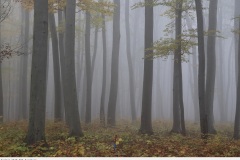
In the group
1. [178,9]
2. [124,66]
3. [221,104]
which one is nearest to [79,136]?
[178,9]

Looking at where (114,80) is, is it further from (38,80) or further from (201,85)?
(38,80)

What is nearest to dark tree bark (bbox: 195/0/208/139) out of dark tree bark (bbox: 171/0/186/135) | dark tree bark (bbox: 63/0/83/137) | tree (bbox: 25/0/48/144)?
dark tree bark (bbox: 171/0/186/135)

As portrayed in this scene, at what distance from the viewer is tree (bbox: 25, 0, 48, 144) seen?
10141 millimetres

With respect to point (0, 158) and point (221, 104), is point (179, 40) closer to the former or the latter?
point (0, 158)

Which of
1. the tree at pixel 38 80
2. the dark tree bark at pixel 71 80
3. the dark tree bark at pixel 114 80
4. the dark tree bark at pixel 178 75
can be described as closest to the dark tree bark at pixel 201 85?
the dark tree bark at pixel 178 75

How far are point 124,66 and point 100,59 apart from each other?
5.49 meters

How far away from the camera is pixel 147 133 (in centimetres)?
1486

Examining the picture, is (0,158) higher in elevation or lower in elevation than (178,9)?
lower

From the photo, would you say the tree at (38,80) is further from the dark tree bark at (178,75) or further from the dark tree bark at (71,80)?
the dark tree bark at (178,75)

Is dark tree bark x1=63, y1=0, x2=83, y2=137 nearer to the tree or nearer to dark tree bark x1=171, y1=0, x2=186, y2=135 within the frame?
the tree

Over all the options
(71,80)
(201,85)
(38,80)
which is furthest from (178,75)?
(38,80)

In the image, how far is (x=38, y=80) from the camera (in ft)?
33.4

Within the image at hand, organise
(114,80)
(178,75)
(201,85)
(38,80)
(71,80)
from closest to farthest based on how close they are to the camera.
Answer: (38,80)
(71,80)
(201,85)
(178,75)
(114,80)

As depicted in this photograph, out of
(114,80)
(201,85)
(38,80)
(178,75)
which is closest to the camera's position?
(38,80)
